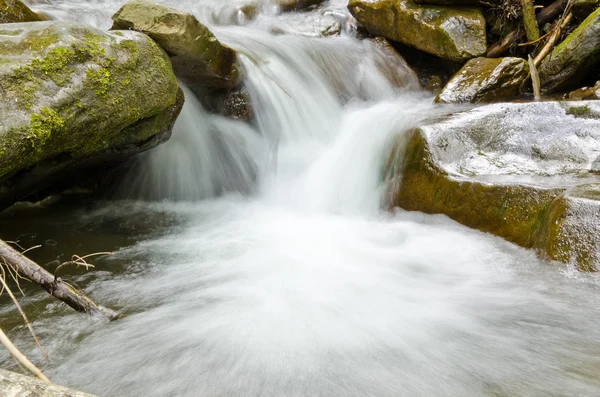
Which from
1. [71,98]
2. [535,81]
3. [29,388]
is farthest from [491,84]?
[29,388]

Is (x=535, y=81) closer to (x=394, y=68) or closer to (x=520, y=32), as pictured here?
(x=520, y=32)

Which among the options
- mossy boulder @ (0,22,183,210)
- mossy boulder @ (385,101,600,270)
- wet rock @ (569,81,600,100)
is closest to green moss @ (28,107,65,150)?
mossy boulder @ (0,22,183,210)

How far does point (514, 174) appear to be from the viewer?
384 cm

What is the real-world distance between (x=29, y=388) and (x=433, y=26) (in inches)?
317

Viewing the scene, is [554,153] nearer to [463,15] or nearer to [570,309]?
[570,309]

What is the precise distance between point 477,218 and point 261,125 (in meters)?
3.60

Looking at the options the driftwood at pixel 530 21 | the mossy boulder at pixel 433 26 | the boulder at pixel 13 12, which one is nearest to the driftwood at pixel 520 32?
the driftwood at pixel 530 21

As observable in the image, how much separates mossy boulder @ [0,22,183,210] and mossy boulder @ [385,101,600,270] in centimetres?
280

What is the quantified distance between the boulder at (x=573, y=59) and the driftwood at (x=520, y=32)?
1.14 m

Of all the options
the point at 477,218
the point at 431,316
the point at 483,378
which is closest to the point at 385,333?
the point at 431,316

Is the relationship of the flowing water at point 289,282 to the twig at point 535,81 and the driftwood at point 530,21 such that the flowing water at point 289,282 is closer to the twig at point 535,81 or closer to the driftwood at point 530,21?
the twig at point 535,81

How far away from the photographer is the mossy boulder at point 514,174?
9.91 ft

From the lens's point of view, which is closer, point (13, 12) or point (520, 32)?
point (13, 12)

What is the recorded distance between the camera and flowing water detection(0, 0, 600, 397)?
2.21 meters
